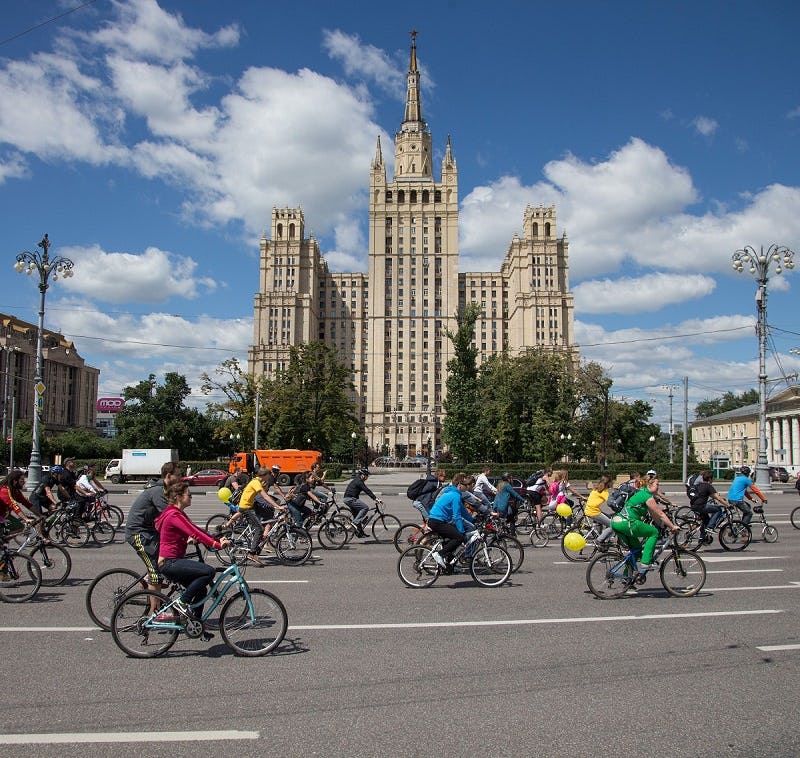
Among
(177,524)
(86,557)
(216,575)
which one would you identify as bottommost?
(86,557)

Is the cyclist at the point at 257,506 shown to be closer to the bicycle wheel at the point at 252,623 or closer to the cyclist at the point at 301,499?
the cyclist at the point at 301,499

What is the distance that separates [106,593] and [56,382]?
129294 mm

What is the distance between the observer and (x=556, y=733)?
191 inches

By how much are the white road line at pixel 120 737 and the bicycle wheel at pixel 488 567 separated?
623 centimetres

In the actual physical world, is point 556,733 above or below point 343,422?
below

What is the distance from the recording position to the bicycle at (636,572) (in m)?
9.55

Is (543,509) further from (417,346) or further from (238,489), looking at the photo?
(417,346)

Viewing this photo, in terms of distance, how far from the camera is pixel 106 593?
25.1 feet

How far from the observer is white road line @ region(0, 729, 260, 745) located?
467cm

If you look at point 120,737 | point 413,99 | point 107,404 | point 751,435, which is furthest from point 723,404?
point 120,737

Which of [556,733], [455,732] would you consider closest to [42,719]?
[455,732]

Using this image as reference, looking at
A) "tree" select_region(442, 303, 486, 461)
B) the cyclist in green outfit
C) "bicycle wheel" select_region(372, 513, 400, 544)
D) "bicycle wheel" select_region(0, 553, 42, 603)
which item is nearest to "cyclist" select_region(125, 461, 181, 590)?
"bicycle wheel" select_region(0, 553, 42, 603)

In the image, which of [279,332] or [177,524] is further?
[279,332]

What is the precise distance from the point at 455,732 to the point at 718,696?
7.93ft
